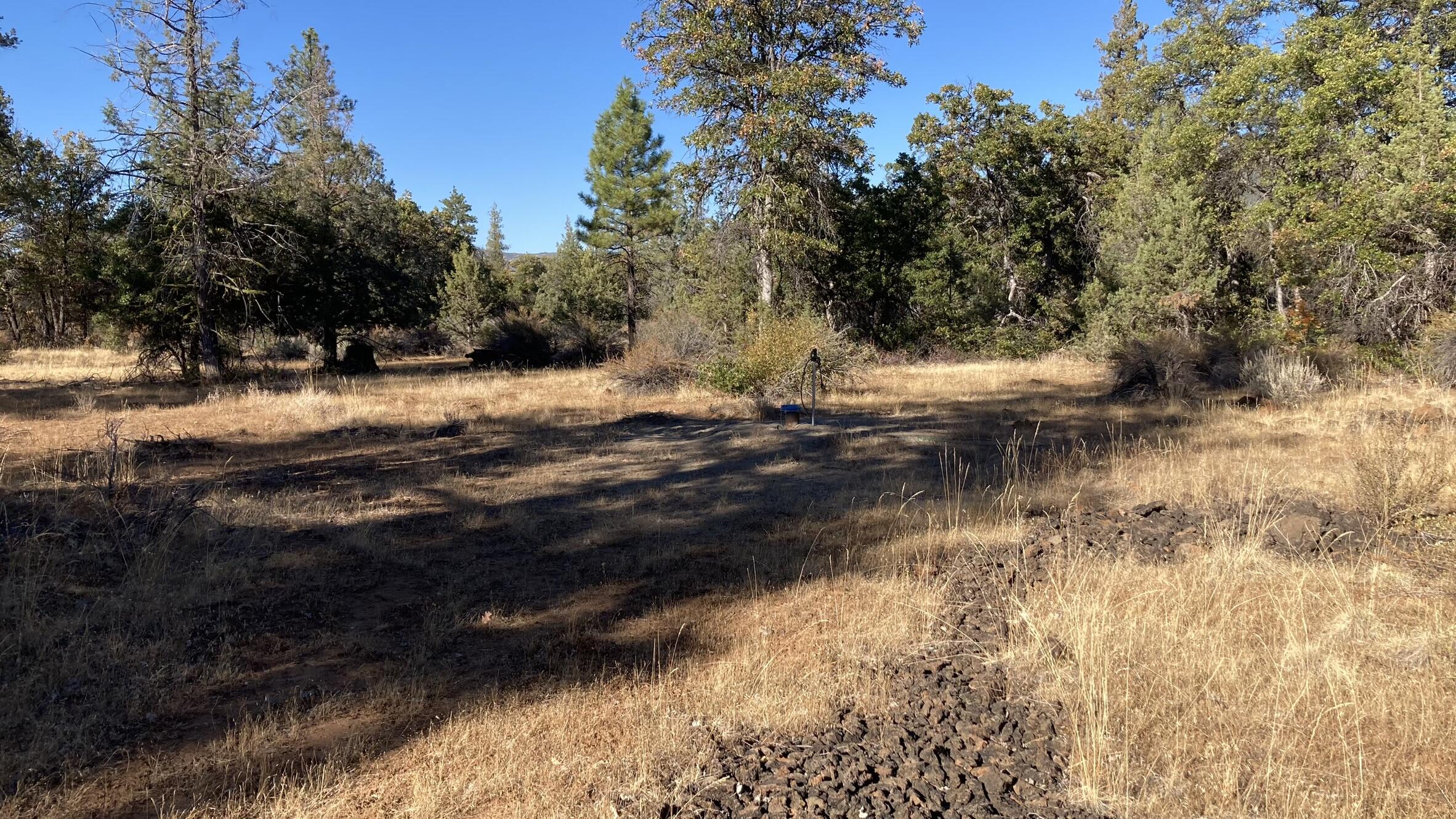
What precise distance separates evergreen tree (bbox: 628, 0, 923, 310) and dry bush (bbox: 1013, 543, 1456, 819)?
49.9ft

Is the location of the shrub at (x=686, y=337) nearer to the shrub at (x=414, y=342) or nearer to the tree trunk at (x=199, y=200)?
the tree trunk at (x=199, y=200)

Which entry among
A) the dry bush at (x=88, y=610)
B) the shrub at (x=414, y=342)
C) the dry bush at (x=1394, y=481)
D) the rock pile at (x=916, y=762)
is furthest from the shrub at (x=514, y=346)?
the rock pile at (x=916, y=762)

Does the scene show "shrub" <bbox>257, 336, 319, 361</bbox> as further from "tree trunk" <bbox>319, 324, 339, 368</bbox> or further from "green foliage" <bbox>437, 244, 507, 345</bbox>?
"green foliage" <bbox>437, 244, 507, 345</bbox>

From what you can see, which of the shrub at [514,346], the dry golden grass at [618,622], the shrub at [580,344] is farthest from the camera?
the shrub at [580,344]

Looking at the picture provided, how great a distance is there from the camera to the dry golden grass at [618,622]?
8.60 feet

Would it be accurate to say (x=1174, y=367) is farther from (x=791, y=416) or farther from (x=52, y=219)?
(x=52, y=219)

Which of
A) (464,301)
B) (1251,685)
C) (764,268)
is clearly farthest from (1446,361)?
(464,301)

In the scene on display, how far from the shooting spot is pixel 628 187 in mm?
30422

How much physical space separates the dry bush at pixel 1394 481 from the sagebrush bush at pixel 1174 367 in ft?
21.8

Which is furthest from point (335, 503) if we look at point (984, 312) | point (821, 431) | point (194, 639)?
point (984, 312)

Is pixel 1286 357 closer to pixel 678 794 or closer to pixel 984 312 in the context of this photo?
pixel 984 312

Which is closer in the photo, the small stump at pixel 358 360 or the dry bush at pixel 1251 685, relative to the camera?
the dry bush at pixel 1251 685

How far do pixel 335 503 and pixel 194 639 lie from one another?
2.87 metres

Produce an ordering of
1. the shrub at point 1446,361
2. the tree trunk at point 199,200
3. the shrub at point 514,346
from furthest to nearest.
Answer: the shrub at point 514,346 → the tree trunk at point 199,200 → the shrub at point 1446,361
